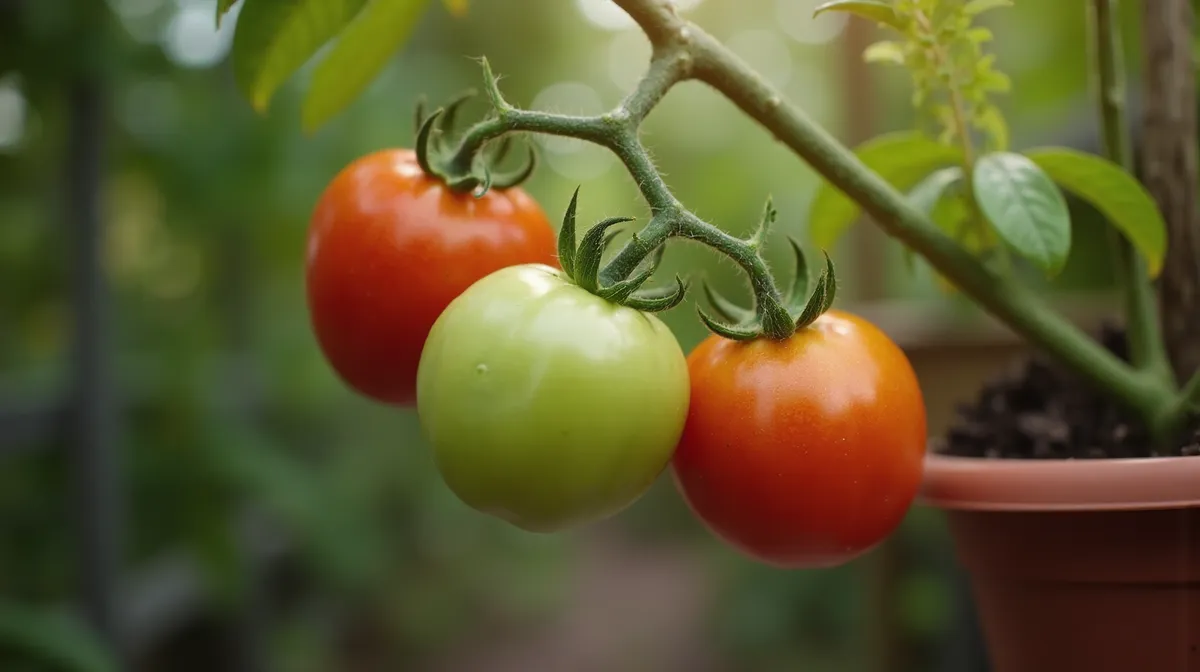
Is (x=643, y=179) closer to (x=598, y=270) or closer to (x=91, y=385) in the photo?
(x=598, y=270)

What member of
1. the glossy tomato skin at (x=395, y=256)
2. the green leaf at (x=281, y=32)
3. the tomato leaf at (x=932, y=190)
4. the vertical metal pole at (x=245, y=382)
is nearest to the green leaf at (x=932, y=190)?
the tomato leaf at (x=932, y=190)

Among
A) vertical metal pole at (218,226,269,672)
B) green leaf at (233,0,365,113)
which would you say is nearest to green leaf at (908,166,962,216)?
green leaf at (233,0,365,113)

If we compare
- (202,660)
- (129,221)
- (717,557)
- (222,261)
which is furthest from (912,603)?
(129,221)

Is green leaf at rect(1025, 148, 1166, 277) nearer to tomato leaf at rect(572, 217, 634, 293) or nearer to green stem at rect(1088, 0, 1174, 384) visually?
green stem at rect(1088, 0, 1174, 384)

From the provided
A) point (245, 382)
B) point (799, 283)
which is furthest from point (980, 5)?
point (245, 382)

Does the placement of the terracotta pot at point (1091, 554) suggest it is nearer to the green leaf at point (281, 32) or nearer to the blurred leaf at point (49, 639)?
the green leaf at point (281, 32)
